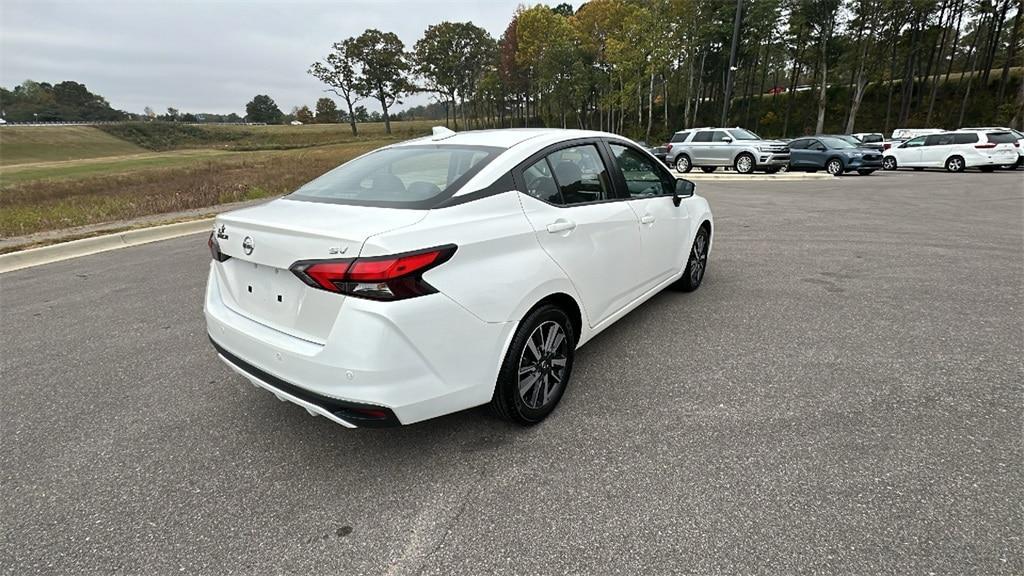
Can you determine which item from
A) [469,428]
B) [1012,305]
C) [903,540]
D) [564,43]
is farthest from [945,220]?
[564,43]

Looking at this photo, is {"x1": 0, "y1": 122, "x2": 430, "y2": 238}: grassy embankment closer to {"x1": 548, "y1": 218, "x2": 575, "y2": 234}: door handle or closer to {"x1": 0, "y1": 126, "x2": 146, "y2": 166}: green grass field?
{"x1": 0, "y1": 126, "x2": 146, "y2": 166}: green grass field

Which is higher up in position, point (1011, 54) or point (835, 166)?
point (1011, 54)

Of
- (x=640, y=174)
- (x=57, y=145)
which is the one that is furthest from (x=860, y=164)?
(x=57, y=145)

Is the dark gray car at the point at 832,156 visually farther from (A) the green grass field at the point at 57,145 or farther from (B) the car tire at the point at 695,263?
(A) the green grass field at the point at 57,145

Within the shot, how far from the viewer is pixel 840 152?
59.0 feet

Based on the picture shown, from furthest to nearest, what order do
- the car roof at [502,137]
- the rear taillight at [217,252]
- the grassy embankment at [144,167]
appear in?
the grassy embankment at [144,167] → the car roof at [502,137] → the rear taillight at [217,252]

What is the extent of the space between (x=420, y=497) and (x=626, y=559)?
0.94 m

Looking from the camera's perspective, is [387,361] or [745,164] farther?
[745,164]

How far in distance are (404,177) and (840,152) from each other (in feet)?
66.1

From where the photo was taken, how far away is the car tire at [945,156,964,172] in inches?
742

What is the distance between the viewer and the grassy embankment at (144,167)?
40.4 feet

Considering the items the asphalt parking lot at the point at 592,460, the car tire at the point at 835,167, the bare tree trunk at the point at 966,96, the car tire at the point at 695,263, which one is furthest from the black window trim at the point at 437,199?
the bare tree trunk at the point at 966,96

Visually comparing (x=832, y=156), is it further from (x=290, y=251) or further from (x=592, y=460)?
(x=290, y=251)

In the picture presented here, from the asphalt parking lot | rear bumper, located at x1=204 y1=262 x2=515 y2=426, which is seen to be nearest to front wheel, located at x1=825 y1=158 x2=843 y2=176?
the asphalt parking lot
